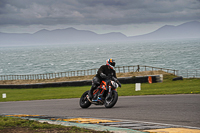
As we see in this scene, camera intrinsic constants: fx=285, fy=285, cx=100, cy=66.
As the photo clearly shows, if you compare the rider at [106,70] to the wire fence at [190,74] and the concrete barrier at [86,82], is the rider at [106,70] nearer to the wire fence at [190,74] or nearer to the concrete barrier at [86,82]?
the concrete barrier at [86,82]

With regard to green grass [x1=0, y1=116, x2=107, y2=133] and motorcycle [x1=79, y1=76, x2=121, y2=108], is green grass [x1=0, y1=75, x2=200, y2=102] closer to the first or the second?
motorcycle [x1=79, y1=76, x2=121, y2=108]

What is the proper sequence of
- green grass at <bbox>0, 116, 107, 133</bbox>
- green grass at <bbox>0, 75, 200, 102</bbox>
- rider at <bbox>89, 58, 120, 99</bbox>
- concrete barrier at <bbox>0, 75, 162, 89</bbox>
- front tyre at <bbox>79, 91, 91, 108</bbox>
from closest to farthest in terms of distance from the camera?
1. green grass at <bbox>0, 116, 107, 133</bbox>
2. rider at <bbox>89, 58, 120, 99</bbox>
3. front tyre at <bbox>79, 91, 91, 108</bbox>
4. green grass at <bbox>0, 75, 200, 102</bbox>
5. concrete barrier at <bbox>0, 75, 162, 89</bbox>

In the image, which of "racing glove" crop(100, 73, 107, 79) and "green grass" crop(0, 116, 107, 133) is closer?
"green grass" crop(0, 116, 107, 133)

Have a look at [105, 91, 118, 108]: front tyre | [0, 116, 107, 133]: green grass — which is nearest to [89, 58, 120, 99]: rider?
[105, 91, 118, 108]: front tyre

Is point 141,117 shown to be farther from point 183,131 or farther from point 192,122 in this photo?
point 183,131

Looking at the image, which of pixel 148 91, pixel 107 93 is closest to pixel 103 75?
pixel 107 93

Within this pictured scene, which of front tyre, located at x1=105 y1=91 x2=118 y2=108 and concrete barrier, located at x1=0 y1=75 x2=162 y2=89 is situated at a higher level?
front tyre, located at x1=105 y1=91 x2=118 y2=108

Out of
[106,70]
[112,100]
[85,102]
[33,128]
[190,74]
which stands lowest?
[190,74]

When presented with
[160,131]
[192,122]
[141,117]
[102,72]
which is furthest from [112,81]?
[160,131]

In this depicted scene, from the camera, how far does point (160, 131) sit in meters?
6.14

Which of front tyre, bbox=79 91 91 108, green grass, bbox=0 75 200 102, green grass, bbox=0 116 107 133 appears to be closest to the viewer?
green grass, bbox=0 116 107 133

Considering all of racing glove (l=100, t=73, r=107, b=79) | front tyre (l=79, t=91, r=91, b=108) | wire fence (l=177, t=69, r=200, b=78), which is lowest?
wire fence (l=177, t=69, r=200, b=78)

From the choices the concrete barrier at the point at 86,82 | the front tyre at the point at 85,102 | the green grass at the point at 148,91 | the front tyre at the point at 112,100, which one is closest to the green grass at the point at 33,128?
the front tyre at the point at 112,100

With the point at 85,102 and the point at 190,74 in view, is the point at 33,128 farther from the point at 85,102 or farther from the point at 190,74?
the point at 190,74
